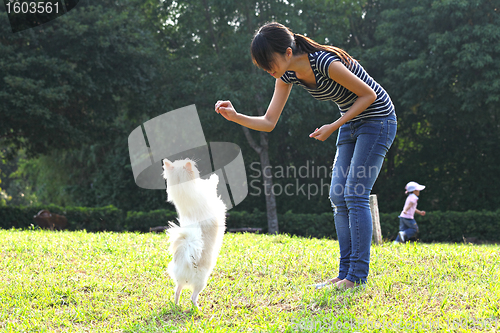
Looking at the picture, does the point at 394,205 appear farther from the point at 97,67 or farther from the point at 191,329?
the point at 191,329

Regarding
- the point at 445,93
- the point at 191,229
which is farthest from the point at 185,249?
the point at 445,93

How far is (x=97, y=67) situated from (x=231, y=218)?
6992 mm

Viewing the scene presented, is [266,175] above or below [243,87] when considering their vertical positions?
below

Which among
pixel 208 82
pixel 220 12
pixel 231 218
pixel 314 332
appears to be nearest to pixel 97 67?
A: pixel 208 82

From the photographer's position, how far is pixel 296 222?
15742mm

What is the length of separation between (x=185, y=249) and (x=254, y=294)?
89 cm

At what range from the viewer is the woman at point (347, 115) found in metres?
3.13

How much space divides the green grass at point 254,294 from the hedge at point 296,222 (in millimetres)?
9184

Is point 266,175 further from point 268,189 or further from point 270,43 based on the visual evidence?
point 270,43

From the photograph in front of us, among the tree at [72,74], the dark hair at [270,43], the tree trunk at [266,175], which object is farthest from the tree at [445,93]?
the dark hair at [270,43]

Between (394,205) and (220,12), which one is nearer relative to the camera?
(220,12)

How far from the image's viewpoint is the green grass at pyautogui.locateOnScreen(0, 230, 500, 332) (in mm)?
2951

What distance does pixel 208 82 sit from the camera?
15242 mm

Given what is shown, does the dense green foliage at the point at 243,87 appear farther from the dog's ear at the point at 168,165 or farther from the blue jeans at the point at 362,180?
the blue jeans at the point at 362,180
